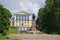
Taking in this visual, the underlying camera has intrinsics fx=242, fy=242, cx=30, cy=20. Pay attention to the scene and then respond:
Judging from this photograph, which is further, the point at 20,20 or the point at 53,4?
the point at 20,20

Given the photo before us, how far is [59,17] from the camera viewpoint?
63969 millimetres

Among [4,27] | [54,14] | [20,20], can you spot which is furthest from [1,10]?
[20,20]

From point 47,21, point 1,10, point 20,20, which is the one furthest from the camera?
point 20,20

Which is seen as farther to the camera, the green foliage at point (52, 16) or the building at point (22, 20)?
the building at point (22, 20)

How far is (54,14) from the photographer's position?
65.6m

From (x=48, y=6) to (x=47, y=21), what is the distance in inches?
194

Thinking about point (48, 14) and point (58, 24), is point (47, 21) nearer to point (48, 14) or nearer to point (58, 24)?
point (48, 14)

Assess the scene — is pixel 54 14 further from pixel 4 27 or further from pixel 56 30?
pixel 4 27

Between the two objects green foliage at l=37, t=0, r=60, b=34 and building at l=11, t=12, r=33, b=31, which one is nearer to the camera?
green foliage at l=37, t=0, r=60, b=34

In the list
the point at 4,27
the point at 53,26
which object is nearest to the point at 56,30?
the point at 53,26

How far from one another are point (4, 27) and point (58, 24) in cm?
1535

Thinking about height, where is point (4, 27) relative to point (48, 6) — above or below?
below

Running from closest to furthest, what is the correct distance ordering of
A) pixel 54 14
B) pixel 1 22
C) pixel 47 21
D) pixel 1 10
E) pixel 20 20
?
pixel 1 22 → pixel 1 10 → pixel 54 14 → pixel 47 21 → pixel 20 20

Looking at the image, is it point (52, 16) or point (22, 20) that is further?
point (22, 20)
